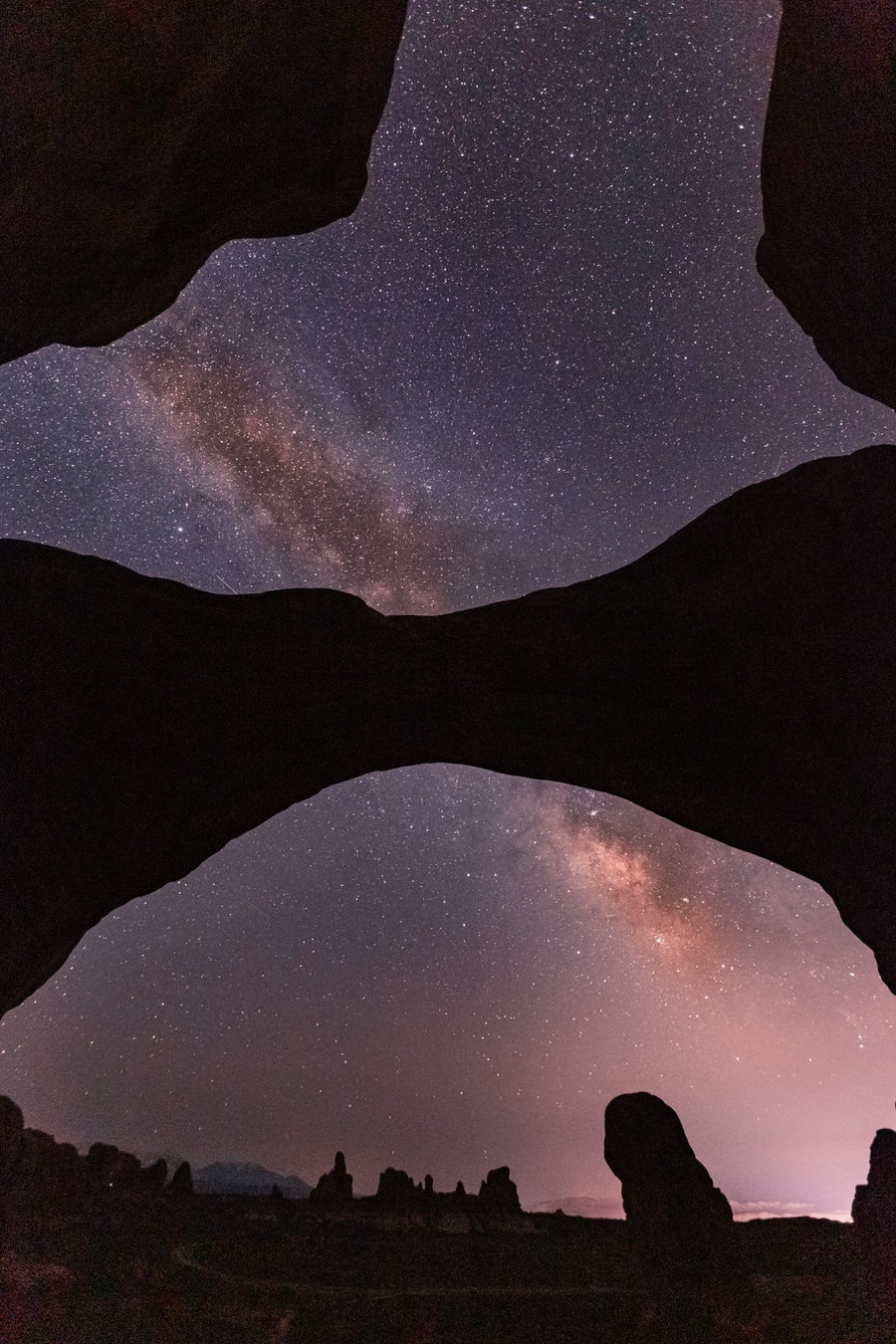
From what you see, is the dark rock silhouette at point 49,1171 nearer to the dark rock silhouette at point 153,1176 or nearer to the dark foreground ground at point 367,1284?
the dark foreground ground at point 367,1284

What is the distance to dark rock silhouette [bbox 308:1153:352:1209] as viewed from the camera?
19.7 metres

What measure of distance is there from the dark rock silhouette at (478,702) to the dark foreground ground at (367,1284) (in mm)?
6956

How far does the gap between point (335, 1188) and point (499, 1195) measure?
4.23m

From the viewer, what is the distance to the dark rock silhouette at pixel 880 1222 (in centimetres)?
1070

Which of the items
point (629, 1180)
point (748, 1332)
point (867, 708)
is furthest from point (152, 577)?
point (748, 1332)

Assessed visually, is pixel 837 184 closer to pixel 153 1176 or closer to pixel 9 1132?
pixel 9 1132

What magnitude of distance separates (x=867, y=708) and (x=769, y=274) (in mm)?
4489

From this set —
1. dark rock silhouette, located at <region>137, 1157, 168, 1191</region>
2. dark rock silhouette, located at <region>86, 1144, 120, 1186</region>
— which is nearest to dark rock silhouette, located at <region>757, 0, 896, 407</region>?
dark rock silhouette, located at <region>86, 1144, 120, 1186</region>

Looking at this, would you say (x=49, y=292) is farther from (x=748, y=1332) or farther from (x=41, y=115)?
(x=748, y=1332)

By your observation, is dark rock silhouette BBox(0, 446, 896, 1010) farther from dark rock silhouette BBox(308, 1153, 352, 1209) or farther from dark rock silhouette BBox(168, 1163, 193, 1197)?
dark rock silhouette BBox(308, 1153, 352, 1209)

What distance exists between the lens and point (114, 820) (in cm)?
973

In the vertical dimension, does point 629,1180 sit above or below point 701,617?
below

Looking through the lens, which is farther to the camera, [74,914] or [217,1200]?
[217,1200]

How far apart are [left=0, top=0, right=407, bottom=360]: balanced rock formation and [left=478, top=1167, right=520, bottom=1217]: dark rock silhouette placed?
2114 cm
